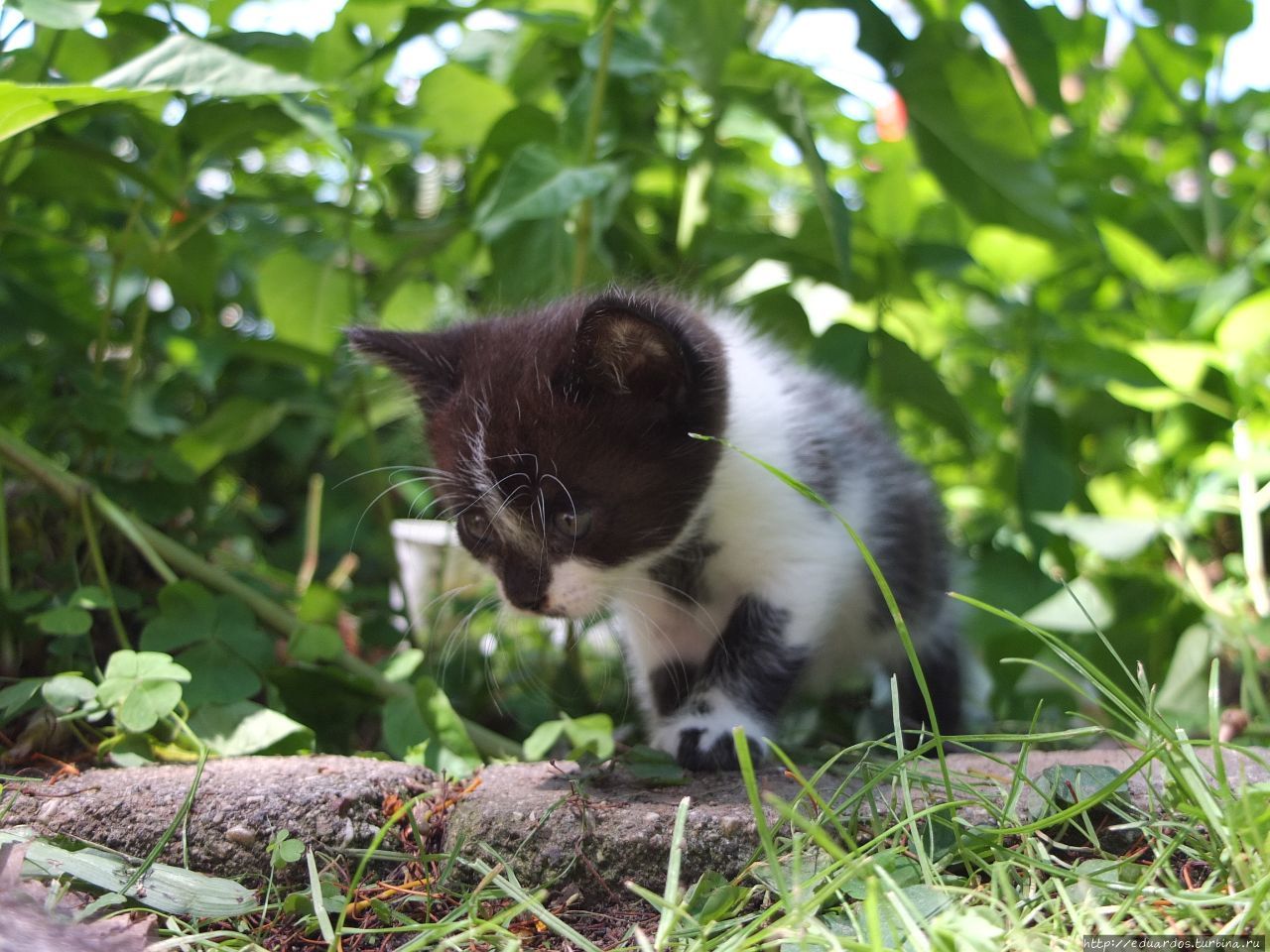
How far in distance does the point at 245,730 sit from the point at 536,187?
1.04 meters

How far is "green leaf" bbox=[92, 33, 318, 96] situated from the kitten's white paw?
113 centimetres

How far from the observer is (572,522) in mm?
1618

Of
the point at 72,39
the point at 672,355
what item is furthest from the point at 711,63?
the point at 72,39

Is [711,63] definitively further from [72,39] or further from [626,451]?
[72,39]

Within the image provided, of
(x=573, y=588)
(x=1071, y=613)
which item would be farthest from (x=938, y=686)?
(x=573, y=588)

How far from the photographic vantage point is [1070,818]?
4.26 feet

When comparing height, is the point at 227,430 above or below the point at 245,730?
above

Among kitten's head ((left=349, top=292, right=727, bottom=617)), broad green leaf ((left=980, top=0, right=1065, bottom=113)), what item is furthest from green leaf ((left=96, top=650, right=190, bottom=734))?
broad green leaf ((left=980, top=0, right=1065, bottom=113))

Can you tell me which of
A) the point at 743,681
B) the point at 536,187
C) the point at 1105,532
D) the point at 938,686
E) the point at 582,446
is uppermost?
the point at 536,187

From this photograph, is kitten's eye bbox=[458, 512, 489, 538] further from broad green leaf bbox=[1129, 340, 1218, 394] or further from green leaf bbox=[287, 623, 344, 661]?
broad green leaf bbox=[1129, 340, 1218, 394]

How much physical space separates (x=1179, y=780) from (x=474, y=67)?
2.00 m

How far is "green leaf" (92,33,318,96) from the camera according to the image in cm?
154

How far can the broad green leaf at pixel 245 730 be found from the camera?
5.58 feet

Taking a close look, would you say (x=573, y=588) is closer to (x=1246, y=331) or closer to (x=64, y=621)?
(x=64, y=621)
